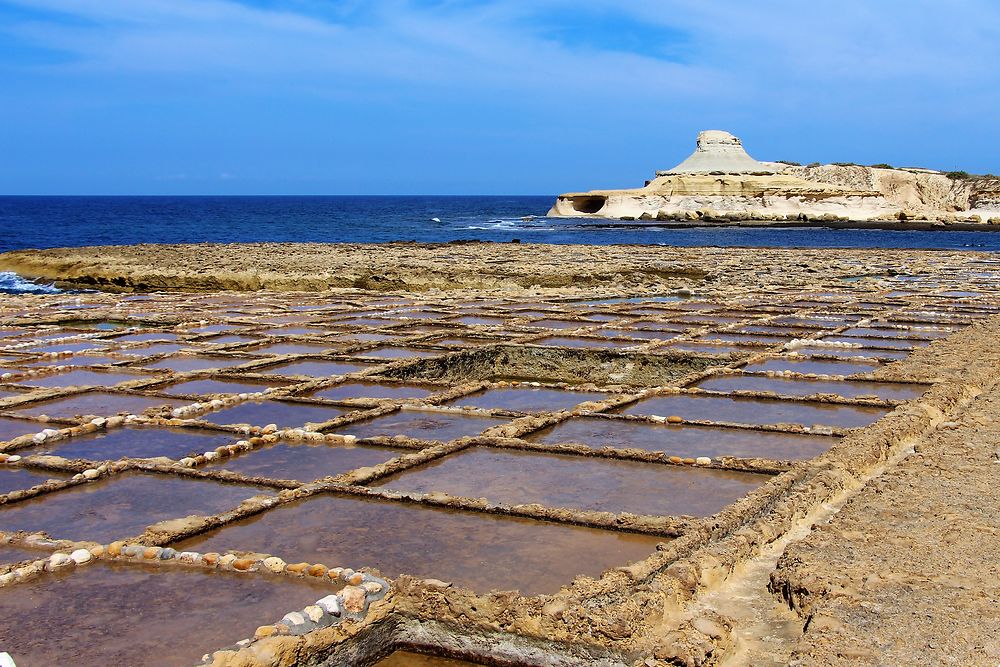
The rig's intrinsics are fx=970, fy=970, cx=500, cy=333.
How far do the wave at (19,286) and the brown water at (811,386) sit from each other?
16144mm

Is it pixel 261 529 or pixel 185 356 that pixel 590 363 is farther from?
pixel 261 529

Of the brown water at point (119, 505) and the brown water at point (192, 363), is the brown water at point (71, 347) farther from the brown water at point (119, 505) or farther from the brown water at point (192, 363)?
the brown water at point (119, 505)

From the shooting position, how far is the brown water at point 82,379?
Result: 20.4ft

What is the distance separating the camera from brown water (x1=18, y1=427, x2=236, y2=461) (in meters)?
4.40

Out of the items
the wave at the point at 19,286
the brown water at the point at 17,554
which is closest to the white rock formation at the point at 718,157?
the wave at the point at 19,286

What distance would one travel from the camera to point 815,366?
6742mm

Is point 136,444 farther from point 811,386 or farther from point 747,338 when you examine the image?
point 747,338

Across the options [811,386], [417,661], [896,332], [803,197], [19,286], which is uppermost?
[803,197]

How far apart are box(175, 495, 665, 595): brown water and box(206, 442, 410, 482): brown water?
19.1 inches

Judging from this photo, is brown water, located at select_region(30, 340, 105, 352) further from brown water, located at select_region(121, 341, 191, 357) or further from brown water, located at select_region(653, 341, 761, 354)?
brown water, located at select_region(653, 341, 761, 354)

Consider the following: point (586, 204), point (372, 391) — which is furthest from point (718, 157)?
point (372, 391)

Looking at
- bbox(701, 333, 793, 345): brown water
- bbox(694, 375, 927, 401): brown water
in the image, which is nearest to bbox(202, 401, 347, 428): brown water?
bbox(694, 375, 927, 401): brown water

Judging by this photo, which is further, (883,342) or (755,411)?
(883,342)

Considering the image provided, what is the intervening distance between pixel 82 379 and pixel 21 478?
Result: 2.57 meters
